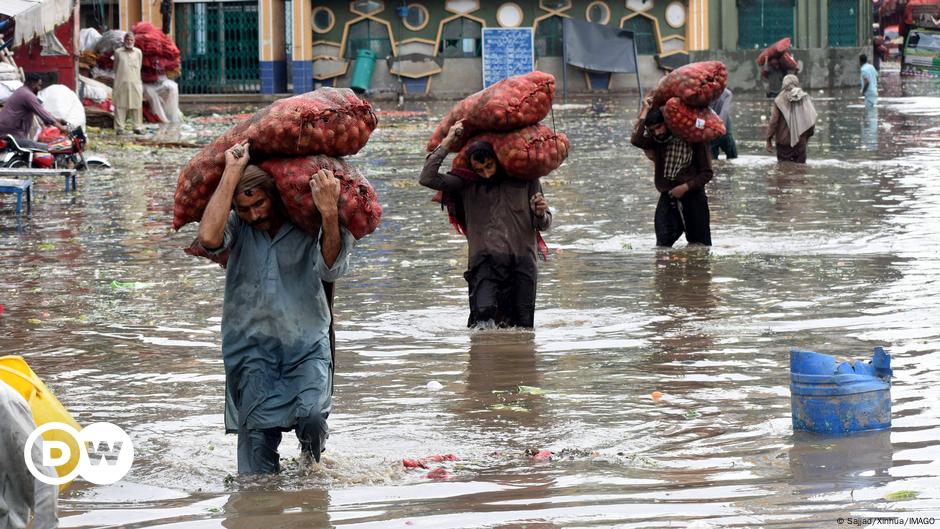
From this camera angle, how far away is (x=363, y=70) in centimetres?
3994

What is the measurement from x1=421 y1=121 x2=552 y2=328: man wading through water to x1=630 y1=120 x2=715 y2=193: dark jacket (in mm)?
3114

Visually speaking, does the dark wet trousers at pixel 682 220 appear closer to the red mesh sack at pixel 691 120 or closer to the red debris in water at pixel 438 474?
the red mesh sack at pixel 691 120

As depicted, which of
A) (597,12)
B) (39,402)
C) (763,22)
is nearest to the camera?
(39,402)

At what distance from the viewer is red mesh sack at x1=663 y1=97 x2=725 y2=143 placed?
A: 37.4 ft

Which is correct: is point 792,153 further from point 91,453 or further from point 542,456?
point 91,453

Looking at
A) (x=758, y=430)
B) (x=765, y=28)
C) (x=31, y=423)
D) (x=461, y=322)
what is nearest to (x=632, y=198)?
(x=461, y=322)

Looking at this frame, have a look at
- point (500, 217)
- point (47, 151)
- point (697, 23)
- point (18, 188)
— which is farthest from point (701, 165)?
point (697, 23)

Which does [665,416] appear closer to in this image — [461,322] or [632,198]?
[461,322]

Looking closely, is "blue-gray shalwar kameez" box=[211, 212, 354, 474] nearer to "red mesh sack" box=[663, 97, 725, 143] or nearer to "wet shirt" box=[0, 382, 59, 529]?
"wet shirt" box=[0, 382, 59, 529]

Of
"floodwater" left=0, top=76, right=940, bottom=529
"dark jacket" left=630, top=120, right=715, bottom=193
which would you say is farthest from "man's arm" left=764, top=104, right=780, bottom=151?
"dark jacket" left=630, top=120, right=715, bottom=193

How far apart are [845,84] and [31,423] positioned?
40.1m

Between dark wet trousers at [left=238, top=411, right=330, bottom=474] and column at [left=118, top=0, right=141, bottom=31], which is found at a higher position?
column at [left=118, top=0, right=141, bottom=31]

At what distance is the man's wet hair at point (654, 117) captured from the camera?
11.6m

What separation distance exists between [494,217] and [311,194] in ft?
10.2
